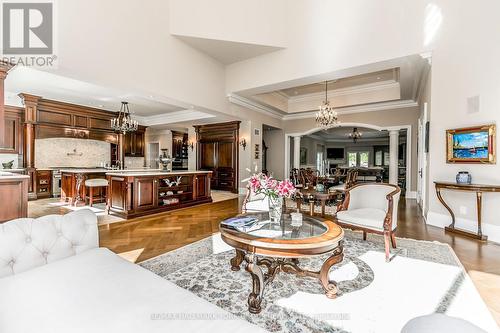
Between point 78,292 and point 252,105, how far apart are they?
25.1 feet

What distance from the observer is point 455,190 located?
399 cm

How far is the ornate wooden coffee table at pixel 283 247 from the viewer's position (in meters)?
1.83

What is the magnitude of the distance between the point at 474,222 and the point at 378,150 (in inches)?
542

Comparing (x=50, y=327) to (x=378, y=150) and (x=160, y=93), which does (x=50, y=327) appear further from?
(x=378, y=150)

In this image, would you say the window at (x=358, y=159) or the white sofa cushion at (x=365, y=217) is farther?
the window at (x=358, y=159)

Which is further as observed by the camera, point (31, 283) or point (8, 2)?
point (8, 2)

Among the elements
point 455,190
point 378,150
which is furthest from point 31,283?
point 378,150

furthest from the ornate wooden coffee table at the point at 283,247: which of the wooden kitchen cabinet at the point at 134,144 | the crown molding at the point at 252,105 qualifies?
the wooden kitchen cabinet at the point at 134,144

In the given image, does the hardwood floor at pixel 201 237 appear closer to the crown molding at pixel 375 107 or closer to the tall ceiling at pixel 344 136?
the crown molding at pixel 375 107

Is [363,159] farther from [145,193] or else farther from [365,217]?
[145,193]

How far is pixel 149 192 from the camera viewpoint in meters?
5.23

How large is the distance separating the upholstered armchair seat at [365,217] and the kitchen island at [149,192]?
385cm

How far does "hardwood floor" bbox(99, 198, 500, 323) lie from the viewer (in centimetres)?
247

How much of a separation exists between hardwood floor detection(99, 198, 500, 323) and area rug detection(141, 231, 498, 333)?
A: 0.51 ft
